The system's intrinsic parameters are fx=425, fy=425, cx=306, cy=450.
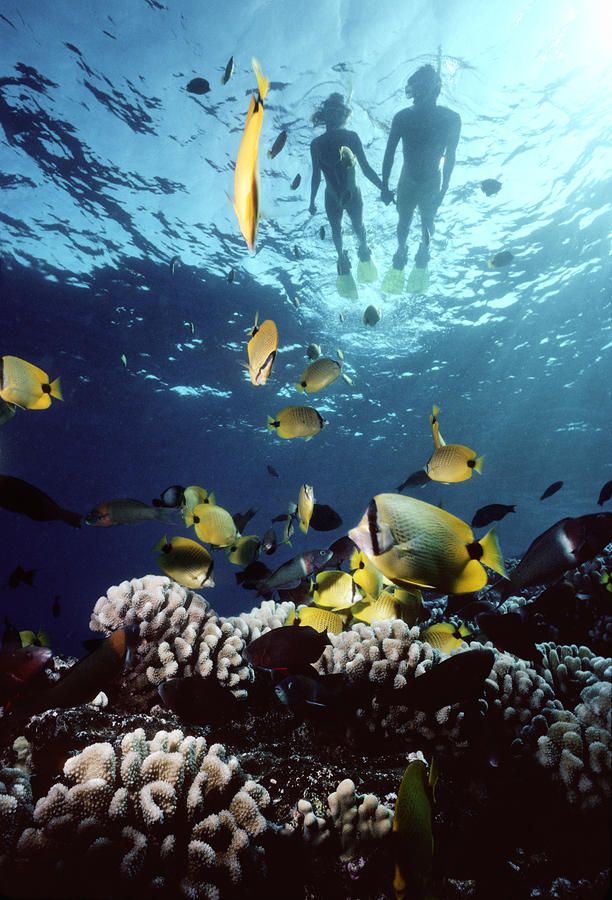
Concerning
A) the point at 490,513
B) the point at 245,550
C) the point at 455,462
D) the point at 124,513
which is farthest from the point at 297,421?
the point at 490,513

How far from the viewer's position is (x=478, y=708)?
10.6 ft

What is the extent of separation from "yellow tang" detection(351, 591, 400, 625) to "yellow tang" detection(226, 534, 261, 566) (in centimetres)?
132

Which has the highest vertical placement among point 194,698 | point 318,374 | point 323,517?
point 318,374

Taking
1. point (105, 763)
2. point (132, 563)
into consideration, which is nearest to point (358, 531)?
point (105, 763)

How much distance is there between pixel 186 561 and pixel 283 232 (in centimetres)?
1501

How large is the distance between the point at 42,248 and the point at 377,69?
512 inches

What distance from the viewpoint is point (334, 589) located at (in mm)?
3613

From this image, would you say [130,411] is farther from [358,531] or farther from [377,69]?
[358,531]

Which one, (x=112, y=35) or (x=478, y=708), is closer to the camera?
(x=478, y=708)

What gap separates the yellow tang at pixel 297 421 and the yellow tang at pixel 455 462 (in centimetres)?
116

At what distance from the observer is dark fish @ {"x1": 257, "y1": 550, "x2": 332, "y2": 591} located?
3.85 m

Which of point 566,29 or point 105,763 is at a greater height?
point 566,29

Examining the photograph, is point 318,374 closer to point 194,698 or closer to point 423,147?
point 194,698

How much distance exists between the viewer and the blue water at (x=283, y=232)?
1068cm
